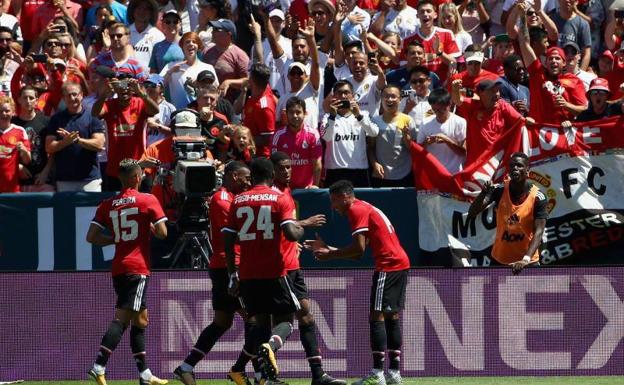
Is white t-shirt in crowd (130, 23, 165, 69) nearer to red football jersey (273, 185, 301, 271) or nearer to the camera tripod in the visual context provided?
the camera tripod

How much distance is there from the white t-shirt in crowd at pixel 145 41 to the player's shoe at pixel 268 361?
24.3ft

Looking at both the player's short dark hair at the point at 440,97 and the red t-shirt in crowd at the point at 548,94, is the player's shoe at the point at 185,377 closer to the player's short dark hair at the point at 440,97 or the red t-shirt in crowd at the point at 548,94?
the player's short dark hair at the point at 440,97

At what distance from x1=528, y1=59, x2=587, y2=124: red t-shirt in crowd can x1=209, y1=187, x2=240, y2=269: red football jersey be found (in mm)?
4782

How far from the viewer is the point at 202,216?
15273 mm

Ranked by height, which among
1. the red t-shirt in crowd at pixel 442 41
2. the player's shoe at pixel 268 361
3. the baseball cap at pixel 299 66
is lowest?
the player's shoe at pixel 268 361

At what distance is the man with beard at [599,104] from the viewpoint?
16.4m

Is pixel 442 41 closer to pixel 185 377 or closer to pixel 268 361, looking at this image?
pixel 185 377

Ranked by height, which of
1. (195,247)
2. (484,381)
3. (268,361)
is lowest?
(484,381)

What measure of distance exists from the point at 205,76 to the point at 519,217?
4506mm

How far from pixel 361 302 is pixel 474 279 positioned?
3.65ft

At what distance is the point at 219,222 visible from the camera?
13297mm

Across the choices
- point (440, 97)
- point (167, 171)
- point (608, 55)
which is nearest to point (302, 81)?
point (440, 97)

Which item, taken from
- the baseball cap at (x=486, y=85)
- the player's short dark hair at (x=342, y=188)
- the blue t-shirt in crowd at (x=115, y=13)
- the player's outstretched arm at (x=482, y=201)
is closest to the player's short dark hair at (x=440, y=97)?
the baseball cap at (x=486, y=85)

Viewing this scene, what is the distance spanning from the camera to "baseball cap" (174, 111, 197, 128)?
15.5 meters
